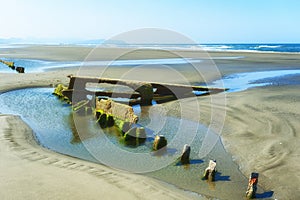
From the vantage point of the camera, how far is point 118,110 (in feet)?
39.2

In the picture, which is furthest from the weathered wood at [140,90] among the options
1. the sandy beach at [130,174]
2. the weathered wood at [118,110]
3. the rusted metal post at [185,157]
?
the rusted metal post at [185,157]

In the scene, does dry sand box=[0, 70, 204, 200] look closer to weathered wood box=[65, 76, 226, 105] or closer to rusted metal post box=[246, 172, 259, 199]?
rusted metal post box=[246, 172, 259, 199]

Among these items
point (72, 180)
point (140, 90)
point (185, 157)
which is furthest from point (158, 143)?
point (140, 90)

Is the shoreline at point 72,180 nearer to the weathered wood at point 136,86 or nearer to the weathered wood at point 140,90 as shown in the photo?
the weathered wood at point 140,90

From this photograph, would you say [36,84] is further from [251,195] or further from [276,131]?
[251,195]

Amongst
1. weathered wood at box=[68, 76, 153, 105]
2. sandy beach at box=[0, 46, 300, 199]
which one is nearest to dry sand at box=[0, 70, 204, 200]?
sandy beach at box=[0, 46, 300, 199]

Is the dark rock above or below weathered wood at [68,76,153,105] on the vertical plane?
below

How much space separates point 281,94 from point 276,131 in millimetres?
7500

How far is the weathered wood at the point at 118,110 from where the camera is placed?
11.2 m

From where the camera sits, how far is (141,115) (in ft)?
46.8

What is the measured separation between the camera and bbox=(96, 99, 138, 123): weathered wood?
1116 cm

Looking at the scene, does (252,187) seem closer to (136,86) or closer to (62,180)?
(62,180)

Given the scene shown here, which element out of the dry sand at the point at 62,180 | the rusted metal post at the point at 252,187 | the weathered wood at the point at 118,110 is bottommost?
the dry sand at the point at 62,180

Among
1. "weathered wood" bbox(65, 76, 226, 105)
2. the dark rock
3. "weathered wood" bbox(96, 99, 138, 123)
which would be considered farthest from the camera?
"weathered wood" bbox(65, 76, 226, 105)
